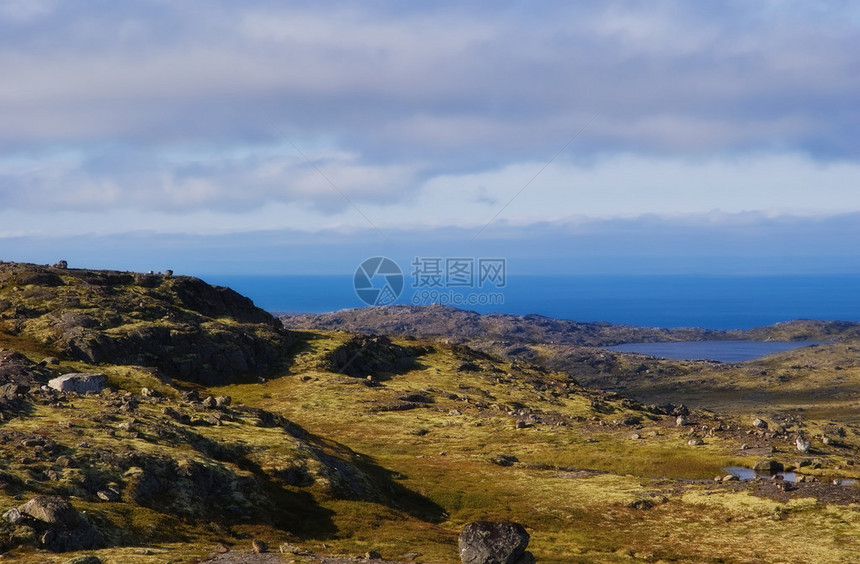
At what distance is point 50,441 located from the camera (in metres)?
58.2

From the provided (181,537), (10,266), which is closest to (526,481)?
(181,537)

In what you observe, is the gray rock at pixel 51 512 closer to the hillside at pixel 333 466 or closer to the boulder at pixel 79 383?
the hillside at pixel 333 466

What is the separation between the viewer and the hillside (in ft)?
172

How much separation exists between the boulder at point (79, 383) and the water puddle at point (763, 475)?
83.6m

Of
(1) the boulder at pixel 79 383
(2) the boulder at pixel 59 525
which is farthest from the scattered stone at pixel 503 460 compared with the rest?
(2) the boulder at pixel 59 525

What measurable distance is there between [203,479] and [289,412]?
68.3m

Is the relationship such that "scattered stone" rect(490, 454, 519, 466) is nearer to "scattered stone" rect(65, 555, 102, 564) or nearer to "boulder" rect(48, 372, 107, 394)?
"boulder" rect(48, 372, 107, 394)

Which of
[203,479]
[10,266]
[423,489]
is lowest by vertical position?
[423,489]

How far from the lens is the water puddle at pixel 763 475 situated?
83.8 metres

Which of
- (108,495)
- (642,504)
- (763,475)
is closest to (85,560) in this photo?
(108,495)

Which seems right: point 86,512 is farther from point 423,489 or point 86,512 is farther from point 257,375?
point 257,375

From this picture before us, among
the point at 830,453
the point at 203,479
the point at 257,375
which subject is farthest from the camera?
the point at 257,375

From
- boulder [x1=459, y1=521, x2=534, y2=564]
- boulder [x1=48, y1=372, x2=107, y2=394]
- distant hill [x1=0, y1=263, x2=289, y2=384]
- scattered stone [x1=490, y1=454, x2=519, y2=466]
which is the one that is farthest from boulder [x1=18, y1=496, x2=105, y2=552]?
distant hill [x1=0, y1=263, x2=289, y2=384]

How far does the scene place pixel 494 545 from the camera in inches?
1860
